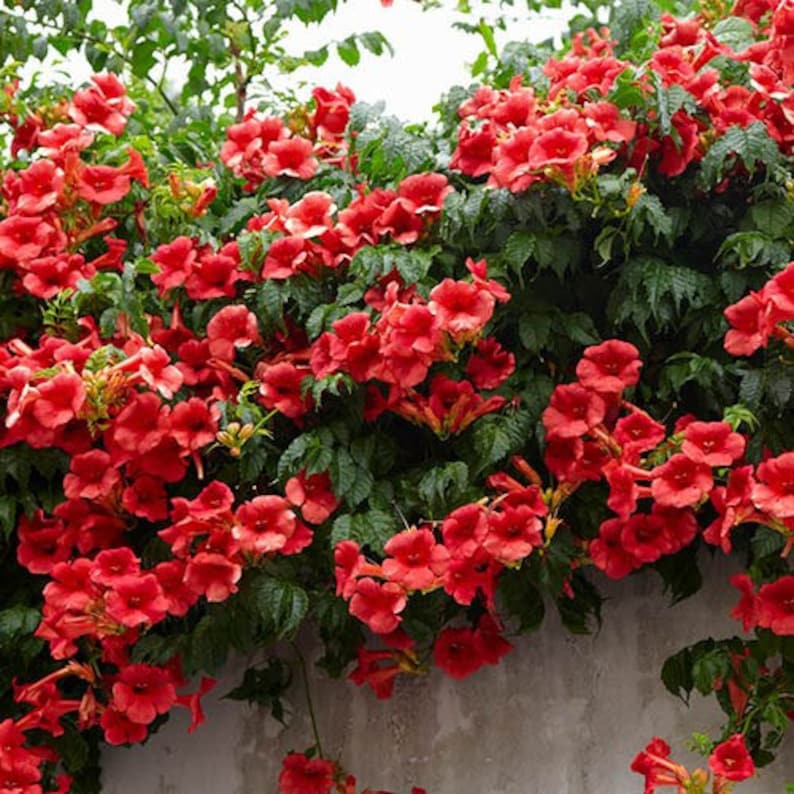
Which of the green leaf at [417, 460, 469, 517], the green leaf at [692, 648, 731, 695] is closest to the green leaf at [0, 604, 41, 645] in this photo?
the green leaf at [417, 460, 469, 517]

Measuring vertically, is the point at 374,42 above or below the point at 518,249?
above

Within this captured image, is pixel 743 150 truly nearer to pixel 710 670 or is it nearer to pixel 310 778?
pixel 710 670

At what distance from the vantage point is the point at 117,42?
4422 mm

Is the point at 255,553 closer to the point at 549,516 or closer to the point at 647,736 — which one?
the point at 549,516

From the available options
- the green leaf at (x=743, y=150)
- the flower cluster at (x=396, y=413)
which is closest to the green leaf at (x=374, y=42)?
the flower cluster at (x=396, y=413)

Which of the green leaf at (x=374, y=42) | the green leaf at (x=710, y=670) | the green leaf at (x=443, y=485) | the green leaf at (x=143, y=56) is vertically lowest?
the green leaf at (x=710, y=670)

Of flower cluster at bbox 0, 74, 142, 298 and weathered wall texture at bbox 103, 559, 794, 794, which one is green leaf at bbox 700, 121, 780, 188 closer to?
weathered wall texture at bbox 103, 559, 794, 794

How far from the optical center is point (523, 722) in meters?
3.17

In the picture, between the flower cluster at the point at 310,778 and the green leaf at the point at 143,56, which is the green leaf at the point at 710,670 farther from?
the green leaf at the point at 143,56

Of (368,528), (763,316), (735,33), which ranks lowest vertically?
(368,528)

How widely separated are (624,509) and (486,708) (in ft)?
2.25

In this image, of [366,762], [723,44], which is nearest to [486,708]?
[366,762]

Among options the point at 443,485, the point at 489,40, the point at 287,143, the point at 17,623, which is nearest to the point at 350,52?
the point at 489,40

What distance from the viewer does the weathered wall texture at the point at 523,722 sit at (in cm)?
311
